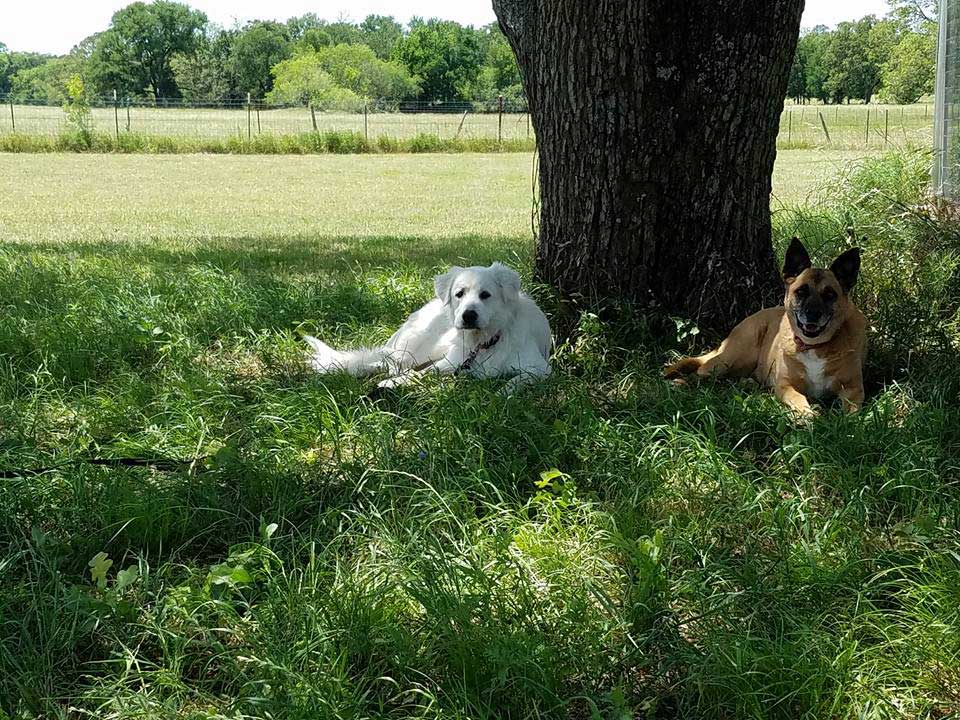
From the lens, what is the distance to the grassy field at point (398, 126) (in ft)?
97.2

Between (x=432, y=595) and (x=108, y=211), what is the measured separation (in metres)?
12.9

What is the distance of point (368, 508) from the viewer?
3.36m

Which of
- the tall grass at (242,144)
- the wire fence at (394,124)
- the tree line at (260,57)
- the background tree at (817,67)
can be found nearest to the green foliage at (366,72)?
the tree line at (260,57)

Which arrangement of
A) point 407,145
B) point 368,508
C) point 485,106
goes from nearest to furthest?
point 368,508 < point 407,145 < point 485,106

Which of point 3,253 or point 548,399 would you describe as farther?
point 3,253

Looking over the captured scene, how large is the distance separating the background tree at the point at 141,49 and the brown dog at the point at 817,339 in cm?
10101

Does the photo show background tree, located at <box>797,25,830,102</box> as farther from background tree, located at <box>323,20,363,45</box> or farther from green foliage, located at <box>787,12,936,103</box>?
background tree, located at <box>323,20,363,45</box>

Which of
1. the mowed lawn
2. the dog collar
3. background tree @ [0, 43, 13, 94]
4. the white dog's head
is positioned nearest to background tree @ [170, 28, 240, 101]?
background tree @ [0, 43, 13, 94]

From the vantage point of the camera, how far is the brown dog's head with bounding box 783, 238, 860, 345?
4.47m

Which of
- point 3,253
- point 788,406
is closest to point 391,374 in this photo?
point 788,406

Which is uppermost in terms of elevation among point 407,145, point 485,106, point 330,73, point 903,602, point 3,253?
point 330,73

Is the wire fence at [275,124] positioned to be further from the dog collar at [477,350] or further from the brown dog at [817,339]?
the brown dog at [817,339]

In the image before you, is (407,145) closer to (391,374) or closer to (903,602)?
(391,374)

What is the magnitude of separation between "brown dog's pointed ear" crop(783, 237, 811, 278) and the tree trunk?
0.51 metres
